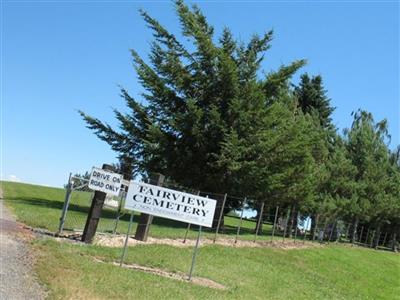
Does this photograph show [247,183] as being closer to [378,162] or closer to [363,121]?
[378,162]

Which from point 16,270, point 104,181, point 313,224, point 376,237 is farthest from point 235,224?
point 16,270

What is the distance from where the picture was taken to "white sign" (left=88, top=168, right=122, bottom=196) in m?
15.2

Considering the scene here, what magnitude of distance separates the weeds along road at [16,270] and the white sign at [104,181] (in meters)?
2.52

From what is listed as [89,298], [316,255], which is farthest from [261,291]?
[316,255]

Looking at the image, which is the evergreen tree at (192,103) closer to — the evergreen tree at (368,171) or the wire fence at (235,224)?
the wire fence at (235,224)

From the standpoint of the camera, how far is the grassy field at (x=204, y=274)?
9.80 m

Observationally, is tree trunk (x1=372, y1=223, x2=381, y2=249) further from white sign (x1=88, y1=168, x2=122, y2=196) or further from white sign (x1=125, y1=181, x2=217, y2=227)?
white sign (x1=125, y1=181, x2=217, y2=227)

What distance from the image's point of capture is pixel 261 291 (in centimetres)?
1303

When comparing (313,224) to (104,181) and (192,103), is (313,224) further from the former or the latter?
(104,181)

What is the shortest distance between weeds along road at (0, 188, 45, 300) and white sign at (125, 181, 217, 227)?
268cm

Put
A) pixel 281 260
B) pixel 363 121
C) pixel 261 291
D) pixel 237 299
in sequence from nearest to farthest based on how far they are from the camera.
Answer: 1. pixel 237 299
2. pixel 261 291
3. pixel 281 260
4. pixel 363 121

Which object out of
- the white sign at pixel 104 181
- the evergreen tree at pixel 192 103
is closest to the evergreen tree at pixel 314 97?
the evergreen tree at pixel 192 103

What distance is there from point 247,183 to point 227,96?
A: 197 inches

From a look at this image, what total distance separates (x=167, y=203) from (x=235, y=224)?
3002cm
